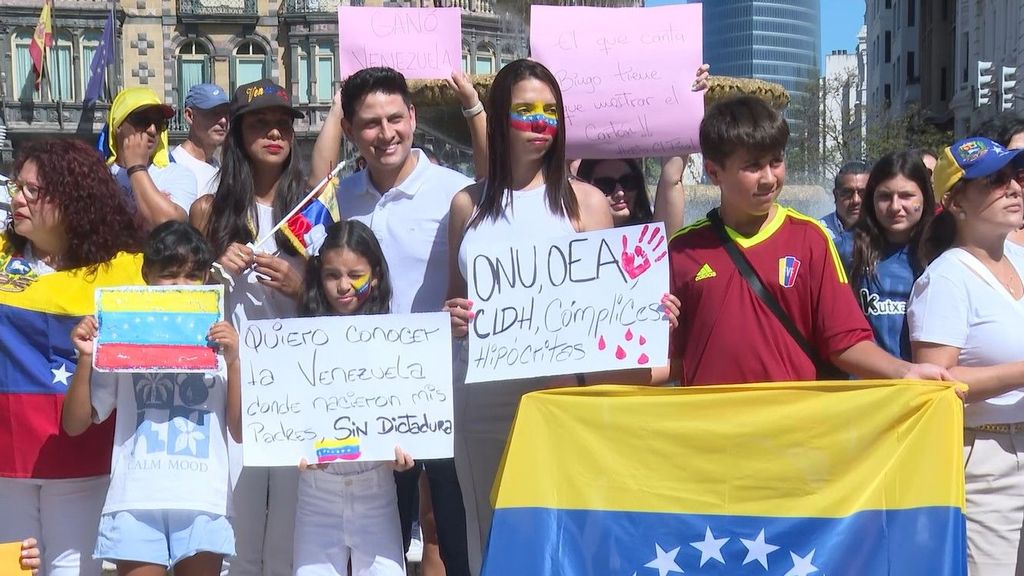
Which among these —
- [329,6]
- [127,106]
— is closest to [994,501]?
[127,106]

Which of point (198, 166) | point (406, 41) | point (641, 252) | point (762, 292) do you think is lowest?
point (762, 292)

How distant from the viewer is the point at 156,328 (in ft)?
13.3

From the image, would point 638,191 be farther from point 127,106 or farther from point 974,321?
point 127,106

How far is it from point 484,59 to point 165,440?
1707 inches

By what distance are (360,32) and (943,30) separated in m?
54.7

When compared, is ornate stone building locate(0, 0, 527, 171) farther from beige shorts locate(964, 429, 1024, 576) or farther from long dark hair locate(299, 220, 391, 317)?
beige shorts locate(964, 429, 1024, 576)

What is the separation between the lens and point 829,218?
7.00 meters

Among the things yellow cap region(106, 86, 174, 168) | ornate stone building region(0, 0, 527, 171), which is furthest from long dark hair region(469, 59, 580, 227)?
ornate stone building region(0, 0, 527, 171)

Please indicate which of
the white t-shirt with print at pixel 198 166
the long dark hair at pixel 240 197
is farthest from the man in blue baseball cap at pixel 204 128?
the long dark hair at pixel 240 197

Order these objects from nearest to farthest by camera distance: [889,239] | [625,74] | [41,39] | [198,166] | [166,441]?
[166,441], [889,239], [625,74], [198,166], [41,39]

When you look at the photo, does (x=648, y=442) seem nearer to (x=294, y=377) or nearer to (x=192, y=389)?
(x=294, y=377)

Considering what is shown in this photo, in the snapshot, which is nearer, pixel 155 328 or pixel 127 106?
pixel 155 328

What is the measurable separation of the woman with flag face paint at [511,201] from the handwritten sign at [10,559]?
1.46 meters

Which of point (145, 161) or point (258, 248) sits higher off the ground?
point (145, 161)
